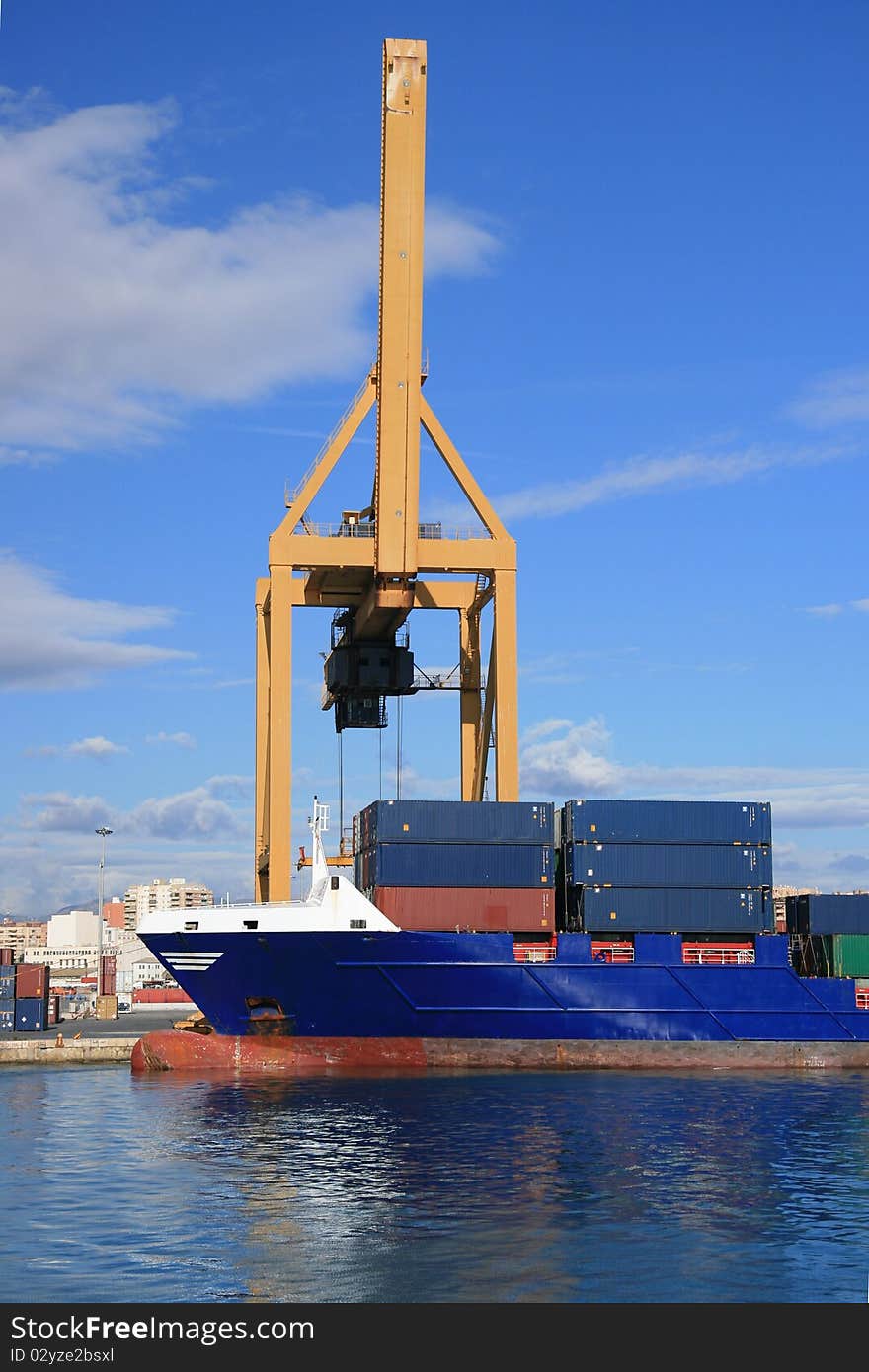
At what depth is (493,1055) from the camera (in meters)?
37.8

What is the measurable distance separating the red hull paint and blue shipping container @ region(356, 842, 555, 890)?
4.38 metres

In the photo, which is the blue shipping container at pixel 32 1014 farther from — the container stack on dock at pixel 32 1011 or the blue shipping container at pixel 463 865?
the blue shipping container at pixel 463 865

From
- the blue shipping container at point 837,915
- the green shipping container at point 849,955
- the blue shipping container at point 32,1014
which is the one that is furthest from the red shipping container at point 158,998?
the green shipping container at point 849,955

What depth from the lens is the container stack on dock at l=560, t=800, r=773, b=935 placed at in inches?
1532

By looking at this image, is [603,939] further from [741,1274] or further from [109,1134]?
[741,1274]

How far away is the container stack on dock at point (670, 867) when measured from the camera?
128ft

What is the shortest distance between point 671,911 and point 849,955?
Answer: 5.90m

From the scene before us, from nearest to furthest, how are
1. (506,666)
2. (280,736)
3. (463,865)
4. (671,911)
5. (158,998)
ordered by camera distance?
(463,865)
(671,911)
(280,736)
(506,666)
(158,998)

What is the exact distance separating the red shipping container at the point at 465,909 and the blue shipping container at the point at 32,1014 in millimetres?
22526

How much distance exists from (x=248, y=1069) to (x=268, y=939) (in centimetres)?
453

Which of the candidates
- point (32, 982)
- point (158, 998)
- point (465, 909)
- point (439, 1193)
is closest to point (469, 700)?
point (465, 909)

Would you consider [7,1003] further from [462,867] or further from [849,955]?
[849,955]

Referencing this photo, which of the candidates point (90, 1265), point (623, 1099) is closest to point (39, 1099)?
point (623, 1099)

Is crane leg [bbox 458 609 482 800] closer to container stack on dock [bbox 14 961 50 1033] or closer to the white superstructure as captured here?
the white superstructure
